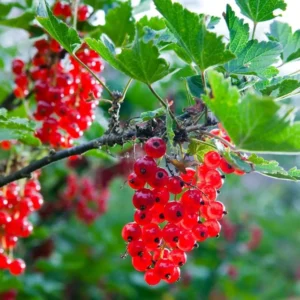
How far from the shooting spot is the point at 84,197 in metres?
3.14

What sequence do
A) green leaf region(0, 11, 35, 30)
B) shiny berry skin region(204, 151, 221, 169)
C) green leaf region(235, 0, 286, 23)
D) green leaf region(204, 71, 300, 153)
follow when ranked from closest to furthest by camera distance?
green leaf region(204, 71, 300, 153)
shiny berry skin region(204, 151, 221, 169)
green leaf region(235, 0, 286, 23)
green leaf region(0, 11, 35, 30)

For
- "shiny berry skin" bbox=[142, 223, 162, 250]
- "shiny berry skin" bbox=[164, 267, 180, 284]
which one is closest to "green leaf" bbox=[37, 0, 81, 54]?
"shiny berry skin" bbox=[142, 223, 162, 250]

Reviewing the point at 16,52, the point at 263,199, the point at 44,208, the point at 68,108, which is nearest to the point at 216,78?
the point at 68,108

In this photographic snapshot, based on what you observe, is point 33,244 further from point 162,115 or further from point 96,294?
point 162,115

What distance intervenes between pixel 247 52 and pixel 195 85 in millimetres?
126

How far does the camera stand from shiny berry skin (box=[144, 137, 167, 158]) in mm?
1004

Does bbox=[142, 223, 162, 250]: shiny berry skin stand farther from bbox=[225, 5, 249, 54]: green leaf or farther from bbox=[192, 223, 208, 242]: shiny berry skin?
bbox=[225, 5, 249, 54]: green leaf

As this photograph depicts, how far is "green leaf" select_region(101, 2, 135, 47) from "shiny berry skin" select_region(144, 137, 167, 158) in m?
0.50

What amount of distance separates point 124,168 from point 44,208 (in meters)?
0.53

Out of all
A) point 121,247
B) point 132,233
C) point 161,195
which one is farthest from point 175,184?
point 121,247

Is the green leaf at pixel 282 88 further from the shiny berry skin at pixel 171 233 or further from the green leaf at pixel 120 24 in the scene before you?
the green leaf at pixel 120 24

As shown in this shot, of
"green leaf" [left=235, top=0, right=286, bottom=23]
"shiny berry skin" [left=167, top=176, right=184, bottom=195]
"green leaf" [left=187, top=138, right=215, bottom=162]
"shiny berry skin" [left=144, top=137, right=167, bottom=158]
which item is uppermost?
"green leaf" [left=235, top=0, right=286, bottom=23]

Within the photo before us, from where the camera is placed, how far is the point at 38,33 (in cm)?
162

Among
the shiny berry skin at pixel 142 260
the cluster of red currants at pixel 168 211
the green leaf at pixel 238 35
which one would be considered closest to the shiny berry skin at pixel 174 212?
the cluster of red currants at pixel 168 211
